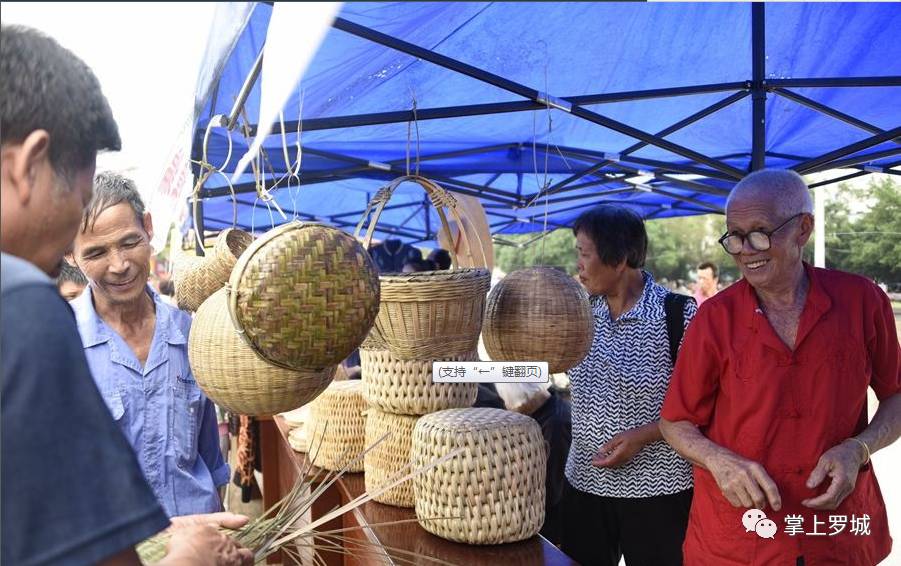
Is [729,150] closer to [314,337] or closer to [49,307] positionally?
[314,337]

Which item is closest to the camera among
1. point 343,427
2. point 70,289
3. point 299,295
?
point 299,295

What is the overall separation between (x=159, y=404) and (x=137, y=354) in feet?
0.49

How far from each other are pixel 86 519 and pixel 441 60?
212cm

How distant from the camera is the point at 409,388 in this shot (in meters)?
1.98

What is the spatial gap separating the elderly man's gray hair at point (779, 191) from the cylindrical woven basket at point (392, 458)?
1.09m

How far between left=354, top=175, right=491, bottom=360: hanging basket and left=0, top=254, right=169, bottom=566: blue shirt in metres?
0.85

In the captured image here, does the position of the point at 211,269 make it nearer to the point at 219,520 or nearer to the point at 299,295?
the point at 219,520

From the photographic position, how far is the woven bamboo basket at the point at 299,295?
1109 millimetres

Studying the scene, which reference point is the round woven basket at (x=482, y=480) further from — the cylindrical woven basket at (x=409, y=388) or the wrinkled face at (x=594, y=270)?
the wrinkled face at (x=594, y=270)

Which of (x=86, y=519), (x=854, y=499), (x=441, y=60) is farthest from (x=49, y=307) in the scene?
(x=441, y=60)

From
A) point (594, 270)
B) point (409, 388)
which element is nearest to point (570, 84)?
point (594, 270)

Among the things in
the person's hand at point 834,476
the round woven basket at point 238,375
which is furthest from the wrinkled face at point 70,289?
the person's hand at point 834,476

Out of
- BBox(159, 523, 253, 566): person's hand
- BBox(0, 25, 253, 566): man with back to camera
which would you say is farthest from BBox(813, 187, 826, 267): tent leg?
BBox(0, 25, 253, 566): man with back to camera

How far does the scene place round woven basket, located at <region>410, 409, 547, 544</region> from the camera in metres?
1.62
